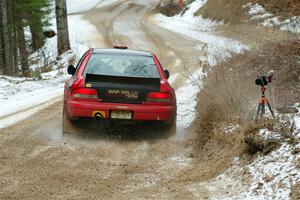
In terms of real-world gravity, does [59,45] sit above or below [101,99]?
below

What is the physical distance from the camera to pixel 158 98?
875 centimetres

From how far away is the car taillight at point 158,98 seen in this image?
28.6 feet

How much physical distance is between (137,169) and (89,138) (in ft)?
6.50

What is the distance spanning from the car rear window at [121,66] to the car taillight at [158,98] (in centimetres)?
51

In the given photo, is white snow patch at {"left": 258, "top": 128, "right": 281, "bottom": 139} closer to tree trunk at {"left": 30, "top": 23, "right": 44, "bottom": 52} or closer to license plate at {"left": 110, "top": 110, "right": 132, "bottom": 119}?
license plate at {"left": 110, "top": 110, "right": 132, "bottom": 119}

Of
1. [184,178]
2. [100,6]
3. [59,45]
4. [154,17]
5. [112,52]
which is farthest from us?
[100,6]

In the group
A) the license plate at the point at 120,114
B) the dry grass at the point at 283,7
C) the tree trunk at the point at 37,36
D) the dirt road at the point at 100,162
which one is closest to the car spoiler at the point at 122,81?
the license plate at the point at 120,114

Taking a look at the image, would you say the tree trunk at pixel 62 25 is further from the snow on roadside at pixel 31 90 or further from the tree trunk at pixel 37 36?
the tree trunk at pixel 37 36

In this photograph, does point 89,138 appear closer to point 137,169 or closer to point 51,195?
point 137,169

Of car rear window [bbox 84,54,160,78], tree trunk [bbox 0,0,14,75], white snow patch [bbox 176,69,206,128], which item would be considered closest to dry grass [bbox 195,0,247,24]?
tree trunk [bbox 0,0,14,75]

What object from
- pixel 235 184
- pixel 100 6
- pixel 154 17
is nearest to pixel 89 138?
pixel 235 184

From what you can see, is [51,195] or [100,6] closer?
[51,195]

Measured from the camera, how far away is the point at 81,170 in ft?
22.0

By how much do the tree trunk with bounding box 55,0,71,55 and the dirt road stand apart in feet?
42.9
